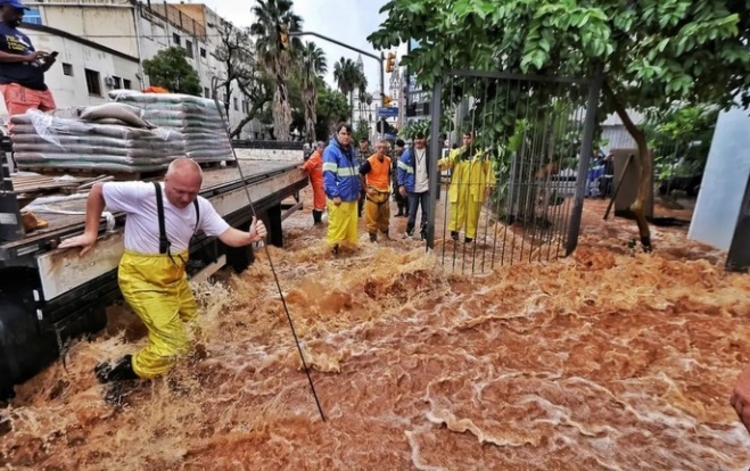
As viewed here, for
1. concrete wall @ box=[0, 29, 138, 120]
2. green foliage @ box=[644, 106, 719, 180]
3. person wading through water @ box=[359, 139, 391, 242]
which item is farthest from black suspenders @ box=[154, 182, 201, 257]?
concrete wall @ box=[0, 29, 138, 120]

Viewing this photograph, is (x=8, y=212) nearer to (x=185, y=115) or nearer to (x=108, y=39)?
(x=185, y=115)

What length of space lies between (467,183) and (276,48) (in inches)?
878

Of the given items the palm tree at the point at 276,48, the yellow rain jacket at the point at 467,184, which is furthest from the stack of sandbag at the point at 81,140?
the palm tree at the point at 276,48

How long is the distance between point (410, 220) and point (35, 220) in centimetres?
566

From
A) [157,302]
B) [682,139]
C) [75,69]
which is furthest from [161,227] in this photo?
[75,69]

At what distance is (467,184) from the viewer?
5.87 metres

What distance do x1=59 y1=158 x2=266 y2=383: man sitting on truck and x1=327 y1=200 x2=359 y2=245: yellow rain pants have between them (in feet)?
9.71

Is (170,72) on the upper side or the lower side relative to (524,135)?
upper

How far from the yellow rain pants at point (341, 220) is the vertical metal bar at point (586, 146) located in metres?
3.05

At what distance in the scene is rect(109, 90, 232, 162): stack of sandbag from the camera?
4805mm

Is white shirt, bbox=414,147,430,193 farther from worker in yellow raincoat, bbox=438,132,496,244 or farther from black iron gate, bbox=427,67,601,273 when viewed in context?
black iron gate, bbox=427,67,601,273

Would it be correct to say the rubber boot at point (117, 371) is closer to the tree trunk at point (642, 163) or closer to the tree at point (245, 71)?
the tree trunk at point (642, 163)

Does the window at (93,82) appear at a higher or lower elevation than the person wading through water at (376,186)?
higher

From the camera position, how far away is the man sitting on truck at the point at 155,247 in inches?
99.3
